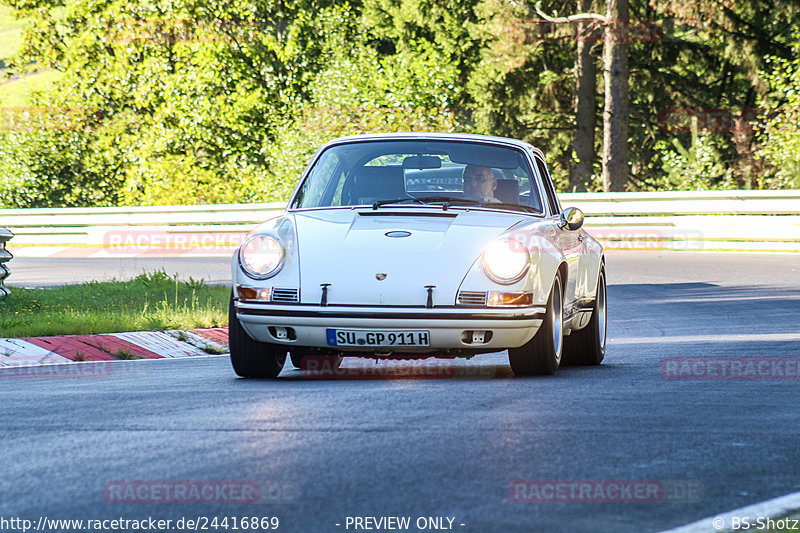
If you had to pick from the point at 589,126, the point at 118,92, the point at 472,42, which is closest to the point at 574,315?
the point at 589,126

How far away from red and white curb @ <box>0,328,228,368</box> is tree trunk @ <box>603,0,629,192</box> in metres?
19.0

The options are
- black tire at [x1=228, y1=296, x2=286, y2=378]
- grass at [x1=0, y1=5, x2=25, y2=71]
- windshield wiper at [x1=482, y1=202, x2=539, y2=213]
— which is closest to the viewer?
black tire at [x1=228, y1=296, x2=286, y2=378]

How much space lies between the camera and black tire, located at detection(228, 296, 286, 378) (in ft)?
25.3

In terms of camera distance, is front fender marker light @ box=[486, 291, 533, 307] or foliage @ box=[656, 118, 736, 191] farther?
foliage @ box=[656, 118, 736, 191]

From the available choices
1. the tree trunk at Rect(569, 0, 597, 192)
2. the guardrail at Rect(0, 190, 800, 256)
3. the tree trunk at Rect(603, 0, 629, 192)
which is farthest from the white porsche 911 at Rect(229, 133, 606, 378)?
the tree trunk at Rect(569, 0, 597, 192)

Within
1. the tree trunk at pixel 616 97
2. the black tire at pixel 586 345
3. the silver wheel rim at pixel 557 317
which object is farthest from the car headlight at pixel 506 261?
the tree trunk at pixel 616 97

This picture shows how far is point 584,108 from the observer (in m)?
35.4

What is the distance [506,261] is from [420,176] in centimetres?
131

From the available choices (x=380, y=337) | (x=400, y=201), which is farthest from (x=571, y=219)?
(x=380, y=337)

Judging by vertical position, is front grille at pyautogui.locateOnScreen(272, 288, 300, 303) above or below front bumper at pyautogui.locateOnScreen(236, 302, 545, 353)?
above

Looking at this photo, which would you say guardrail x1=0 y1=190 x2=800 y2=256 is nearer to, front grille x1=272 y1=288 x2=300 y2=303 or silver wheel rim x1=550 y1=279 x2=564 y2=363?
silver wheel rim x1=550 y1=279 x2=564 y2=363

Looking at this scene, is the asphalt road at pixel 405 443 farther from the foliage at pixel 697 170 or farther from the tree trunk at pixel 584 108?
the tree trunk at pixel 584 108

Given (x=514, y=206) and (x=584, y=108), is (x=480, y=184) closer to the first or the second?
(x=514, y=206)

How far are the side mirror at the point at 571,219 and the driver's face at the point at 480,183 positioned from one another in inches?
19.9
